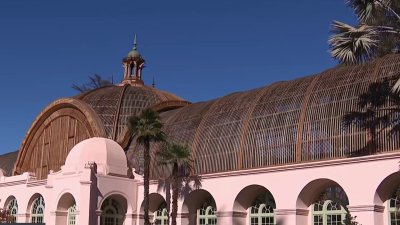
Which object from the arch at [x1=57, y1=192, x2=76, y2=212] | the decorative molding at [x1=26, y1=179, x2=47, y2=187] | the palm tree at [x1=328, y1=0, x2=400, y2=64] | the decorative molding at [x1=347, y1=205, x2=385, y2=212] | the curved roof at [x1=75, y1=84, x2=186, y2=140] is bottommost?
the decorative molding at [x1=347, y1=205, x2=385, y2=212]

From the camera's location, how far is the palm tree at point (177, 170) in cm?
3944

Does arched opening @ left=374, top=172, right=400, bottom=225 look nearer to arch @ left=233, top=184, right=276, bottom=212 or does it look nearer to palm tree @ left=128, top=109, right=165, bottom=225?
arch @ left=233, top=184, right=276, bottom=212

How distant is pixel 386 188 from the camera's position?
31.2m

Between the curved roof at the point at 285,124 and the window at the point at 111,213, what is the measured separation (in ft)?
22.5

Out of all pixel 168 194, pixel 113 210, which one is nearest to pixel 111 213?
pixel 113 210

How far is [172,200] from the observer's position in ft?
132

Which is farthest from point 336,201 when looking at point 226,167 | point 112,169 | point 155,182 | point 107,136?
point 107,136

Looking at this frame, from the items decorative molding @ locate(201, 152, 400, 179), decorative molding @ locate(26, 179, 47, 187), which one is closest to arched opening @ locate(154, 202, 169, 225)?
decorative molding @ locate(201, 152, 400, 179)

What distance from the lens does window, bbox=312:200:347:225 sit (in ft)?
111

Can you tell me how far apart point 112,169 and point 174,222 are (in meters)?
8.06

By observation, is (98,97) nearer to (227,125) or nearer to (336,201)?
(227,125)

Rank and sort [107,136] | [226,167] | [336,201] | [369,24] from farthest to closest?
1. [107,136]
2. [226,167]
3. [336,201]
4. [369,24]

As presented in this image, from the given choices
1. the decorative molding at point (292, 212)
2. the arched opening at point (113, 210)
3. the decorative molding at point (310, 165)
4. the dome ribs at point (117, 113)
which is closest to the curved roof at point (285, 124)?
the decorative molding at point (310, 165)

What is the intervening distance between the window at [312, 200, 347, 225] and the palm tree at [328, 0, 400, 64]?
1101 centimetres
